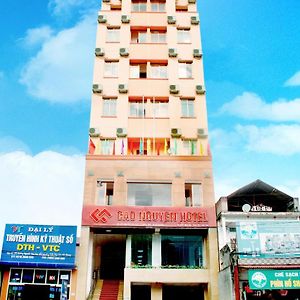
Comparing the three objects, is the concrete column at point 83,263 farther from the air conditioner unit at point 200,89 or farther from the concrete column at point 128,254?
the air conditioner unit at point 200,89

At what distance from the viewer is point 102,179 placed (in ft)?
97.3

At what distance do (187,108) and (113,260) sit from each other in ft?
46.0

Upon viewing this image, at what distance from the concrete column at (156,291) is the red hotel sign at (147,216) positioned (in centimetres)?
412

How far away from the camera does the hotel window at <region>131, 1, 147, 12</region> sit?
3896 centimetres

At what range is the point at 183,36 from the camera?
1465 inches

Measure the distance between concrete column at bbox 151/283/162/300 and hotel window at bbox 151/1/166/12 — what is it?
25.8 metres

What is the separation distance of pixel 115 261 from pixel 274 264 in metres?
13.7

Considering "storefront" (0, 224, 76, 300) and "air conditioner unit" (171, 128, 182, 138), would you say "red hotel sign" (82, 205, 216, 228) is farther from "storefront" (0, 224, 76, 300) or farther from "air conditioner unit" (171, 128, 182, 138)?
"air conditioner unit" (171, 128, 182, 138)

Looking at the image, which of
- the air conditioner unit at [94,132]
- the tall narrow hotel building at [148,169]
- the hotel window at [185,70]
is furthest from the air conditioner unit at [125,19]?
the air conditioner unit at [94,132]

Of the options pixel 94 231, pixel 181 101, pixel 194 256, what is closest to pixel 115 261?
pixel 94 231

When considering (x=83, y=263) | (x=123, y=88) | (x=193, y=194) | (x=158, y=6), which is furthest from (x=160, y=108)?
(x=83, y=263)

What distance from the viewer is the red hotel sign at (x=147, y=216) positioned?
2811 cm

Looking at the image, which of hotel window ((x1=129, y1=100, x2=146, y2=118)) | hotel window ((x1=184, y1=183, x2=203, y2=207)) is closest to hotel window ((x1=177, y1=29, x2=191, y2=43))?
hotel window ((x1=129, y1=100, x2=146, y2=118))

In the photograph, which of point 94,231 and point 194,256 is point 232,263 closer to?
point 194,256
